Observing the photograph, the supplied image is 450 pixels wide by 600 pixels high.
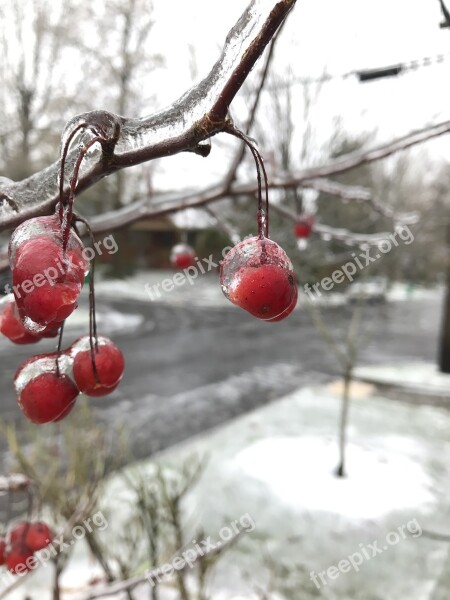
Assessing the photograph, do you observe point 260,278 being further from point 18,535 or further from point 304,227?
point 304,227

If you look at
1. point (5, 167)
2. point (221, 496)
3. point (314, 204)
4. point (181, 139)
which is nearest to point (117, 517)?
point (221, 496)

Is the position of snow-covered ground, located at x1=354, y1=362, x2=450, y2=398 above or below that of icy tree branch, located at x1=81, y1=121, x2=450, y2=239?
below

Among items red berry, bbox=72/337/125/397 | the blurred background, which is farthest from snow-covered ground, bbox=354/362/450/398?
red berry, bbox=72/337/125/397

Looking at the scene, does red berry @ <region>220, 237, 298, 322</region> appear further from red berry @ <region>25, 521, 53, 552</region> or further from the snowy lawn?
the snowy lawn

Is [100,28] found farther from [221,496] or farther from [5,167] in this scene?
[221,496]

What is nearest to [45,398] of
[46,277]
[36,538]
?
[46,277]
